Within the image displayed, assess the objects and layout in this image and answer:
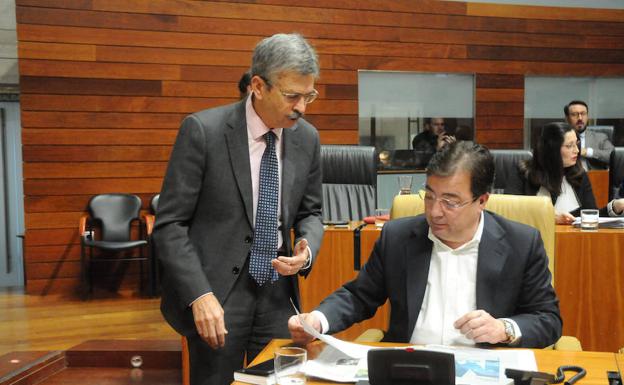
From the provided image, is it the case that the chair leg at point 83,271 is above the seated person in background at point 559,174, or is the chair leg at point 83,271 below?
below

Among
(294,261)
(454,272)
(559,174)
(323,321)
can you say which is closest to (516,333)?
(454,272)

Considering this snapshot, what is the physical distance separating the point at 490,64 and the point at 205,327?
6.12m

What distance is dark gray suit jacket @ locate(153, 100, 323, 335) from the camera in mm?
2047

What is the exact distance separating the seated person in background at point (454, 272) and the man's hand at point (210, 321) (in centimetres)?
26

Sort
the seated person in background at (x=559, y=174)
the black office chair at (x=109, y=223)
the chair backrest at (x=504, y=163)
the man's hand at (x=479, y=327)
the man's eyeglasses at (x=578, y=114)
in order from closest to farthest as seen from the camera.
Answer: the man's hand at (x=479, y=327) → the seated person in background at (x=559, y=174) → the chair backrest at (x=504, y=163) → the black office chair at (x=109, y=223) → the man's eyeglasses at (x=578, y=114)

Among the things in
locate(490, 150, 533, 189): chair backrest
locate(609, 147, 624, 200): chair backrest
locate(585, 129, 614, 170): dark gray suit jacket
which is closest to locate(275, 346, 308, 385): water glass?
locate(490, 150, 533, 189): chair backrest

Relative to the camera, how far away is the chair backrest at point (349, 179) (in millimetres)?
4906

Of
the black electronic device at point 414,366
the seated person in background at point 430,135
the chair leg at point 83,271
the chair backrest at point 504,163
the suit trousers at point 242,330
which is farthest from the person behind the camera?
the seated person in background at point 430,135

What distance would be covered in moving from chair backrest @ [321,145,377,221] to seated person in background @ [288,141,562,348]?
2713 mm

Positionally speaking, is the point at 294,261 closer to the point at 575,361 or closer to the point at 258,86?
the point at 258,86

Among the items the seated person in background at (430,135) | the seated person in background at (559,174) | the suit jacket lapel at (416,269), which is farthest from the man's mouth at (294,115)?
the seated person in background at (430,135)

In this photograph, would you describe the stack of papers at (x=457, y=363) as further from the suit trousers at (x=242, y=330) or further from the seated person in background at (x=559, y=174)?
the seated person in background at (x=559, y=174)

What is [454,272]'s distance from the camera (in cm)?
209

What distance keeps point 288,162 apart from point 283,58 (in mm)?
361
